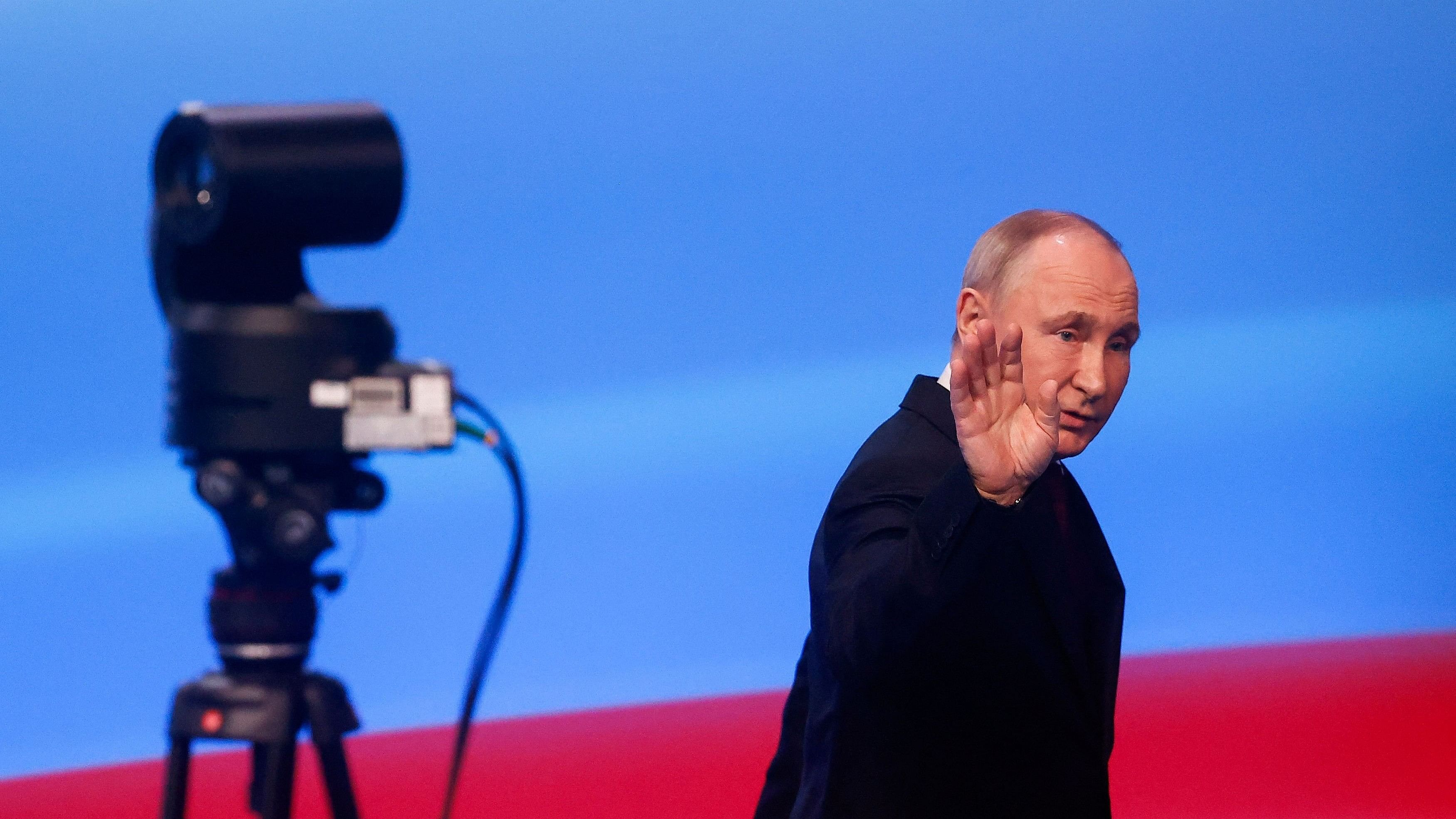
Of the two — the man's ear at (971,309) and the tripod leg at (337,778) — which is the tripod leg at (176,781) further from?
the man's ear at (971,309)

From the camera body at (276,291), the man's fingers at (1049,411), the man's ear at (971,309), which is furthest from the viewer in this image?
the man's ear at (971,309)

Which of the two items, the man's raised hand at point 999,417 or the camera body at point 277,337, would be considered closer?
the camera body at point 277,337

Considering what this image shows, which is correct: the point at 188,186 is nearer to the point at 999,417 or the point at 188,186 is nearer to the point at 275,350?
the point at 275,350

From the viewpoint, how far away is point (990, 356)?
1.05 metres

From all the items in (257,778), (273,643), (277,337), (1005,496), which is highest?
Result: (277,337)

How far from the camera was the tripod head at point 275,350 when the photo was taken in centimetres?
92

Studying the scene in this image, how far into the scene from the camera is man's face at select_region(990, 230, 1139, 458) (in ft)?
4.15

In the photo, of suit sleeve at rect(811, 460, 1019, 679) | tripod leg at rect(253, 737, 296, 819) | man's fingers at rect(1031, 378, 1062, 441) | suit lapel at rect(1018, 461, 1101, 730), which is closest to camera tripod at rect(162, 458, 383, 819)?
tripod leg at rect(253, 737, 296, 819)

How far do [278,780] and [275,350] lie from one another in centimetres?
29

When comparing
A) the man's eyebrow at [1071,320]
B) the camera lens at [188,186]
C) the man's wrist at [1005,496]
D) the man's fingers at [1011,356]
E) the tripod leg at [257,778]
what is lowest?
the tripod leg at [257,778]

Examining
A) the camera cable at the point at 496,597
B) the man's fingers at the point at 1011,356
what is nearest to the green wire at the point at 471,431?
the camera cable at the point at 496,597

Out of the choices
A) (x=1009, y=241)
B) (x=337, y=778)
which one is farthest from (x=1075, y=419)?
(x=337, y=778)

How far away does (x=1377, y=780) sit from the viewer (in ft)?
8.91

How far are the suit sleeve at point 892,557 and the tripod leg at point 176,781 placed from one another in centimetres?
47
